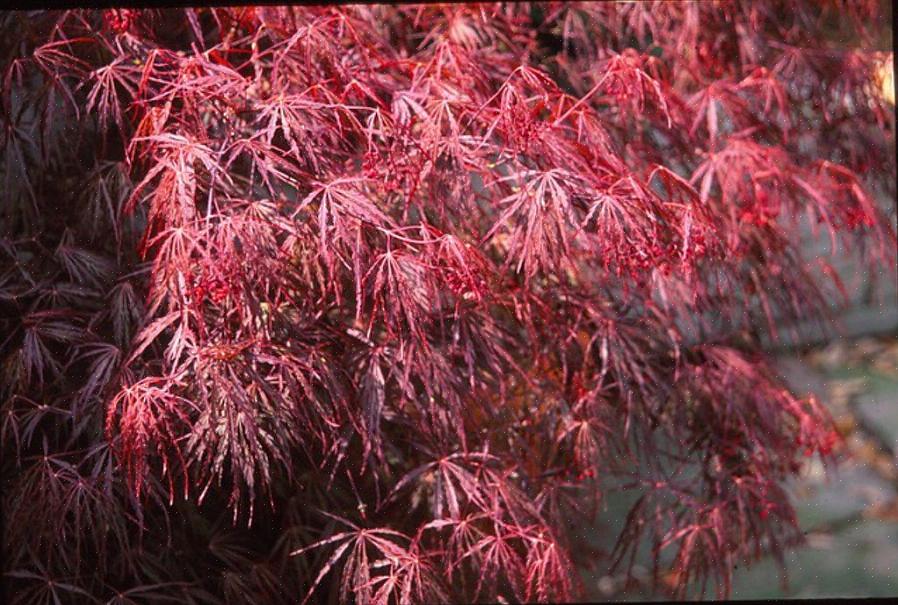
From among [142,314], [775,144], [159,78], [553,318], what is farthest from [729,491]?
[159,78]

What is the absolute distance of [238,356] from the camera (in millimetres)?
1657

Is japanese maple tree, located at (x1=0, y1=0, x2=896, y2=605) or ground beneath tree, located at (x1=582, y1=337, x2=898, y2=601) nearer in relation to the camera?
japanese maple tree, located at (x1=0, y1=0, x2=896, y2=605)

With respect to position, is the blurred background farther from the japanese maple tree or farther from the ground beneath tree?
the japanese maple tree

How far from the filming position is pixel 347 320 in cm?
195

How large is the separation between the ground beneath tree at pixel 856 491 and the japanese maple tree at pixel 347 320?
1381mm

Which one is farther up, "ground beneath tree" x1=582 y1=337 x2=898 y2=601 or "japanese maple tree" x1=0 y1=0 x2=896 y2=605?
"japanese maple tree" x1=0 y1=0 x2=896 y2=605

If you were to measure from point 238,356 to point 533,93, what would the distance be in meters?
0.84

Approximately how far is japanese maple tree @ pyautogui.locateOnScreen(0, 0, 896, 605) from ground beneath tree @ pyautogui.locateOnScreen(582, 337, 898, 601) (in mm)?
1381

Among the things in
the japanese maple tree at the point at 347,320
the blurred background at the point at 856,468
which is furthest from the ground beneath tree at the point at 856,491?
the japanese maple tree at the point at 347,320

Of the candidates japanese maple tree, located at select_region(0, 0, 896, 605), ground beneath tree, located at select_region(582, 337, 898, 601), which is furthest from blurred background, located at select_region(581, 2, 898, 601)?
japanese maple tree, located at select_region(0, 0, 896, 605)

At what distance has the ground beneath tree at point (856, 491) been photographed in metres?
3.55

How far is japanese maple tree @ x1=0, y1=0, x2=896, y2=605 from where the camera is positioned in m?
1.68

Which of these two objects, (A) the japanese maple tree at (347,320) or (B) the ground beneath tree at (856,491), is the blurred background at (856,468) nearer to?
(B) the ground beneath tree at (856,491)

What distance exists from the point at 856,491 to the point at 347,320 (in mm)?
2474
